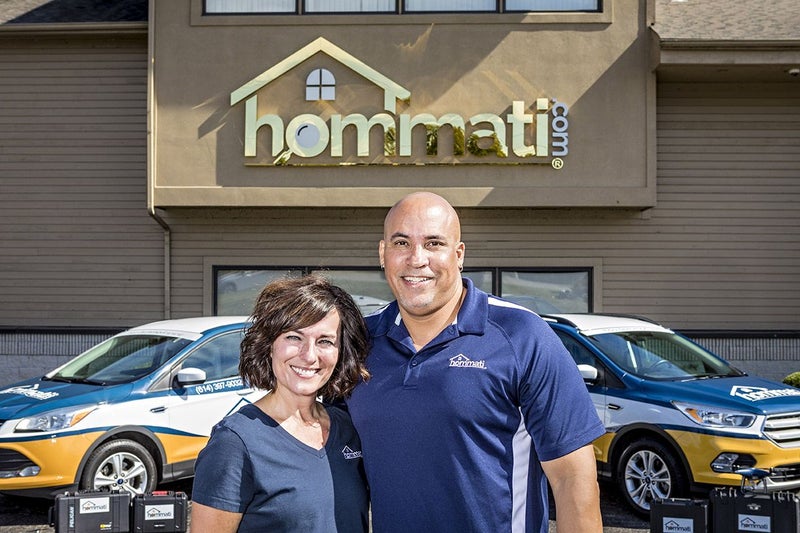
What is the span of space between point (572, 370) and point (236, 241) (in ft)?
39.0

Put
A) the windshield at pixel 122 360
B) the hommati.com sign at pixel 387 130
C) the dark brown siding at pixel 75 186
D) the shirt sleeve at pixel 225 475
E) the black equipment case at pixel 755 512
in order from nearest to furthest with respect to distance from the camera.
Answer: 1. the shirt sleeve at pixel 225 475
2. the black equipment case at pixel 755 512
3. the windshield at pixel 122 360
4. the hommati.com sign at pixel 387 130
5. the dark brown siding at pixel 75 186

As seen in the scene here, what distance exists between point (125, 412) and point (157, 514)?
1920 millimetres

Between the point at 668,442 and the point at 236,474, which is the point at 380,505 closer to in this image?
the point at 236,474

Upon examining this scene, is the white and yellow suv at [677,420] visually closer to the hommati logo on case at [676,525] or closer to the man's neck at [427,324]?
the hommati logo on case at [676,525]

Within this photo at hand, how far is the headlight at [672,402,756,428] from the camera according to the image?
7.11m

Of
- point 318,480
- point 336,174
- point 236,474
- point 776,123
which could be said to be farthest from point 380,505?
point 776,123

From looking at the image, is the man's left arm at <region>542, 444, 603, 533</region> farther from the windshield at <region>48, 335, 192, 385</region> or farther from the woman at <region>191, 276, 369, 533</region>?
the windshield at <region>48, 335, 192, 385</region>

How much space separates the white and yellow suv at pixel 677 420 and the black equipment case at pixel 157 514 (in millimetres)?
3689

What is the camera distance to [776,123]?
46.2 ft

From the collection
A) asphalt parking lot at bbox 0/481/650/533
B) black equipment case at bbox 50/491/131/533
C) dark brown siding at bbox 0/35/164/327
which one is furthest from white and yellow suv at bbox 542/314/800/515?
dark brown siding at bbox 0/35/164/327

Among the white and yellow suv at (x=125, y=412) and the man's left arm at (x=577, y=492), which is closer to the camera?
the man's left arm at (x=577, y=492)

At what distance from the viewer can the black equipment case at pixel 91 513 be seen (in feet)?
18.4

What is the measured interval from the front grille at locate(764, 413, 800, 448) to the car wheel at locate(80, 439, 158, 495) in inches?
198

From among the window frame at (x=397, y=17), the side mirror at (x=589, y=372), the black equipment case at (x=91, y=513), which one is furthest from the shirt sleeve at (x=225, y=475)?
the window frame at (x=397, y=17)
